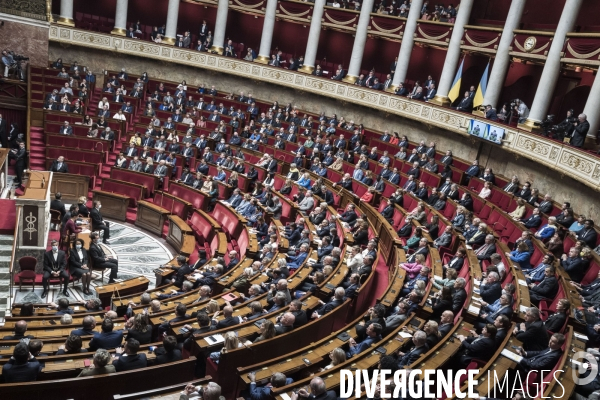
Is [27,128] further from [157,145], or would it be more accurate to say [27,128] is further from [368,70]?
[368,70]

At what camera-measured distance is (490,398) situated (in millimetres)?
4844

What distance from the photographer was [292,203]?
12.5m

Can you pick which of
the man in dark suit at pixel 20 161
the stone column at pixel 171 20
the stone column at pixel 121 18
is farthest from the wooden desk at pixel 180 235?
the stone column at pixel 121 18

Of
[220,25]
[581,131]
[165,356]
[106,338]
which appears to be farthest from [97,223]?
[220,25]

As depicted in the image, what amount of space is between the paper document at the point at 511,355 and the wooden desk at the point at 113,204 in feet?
32.1

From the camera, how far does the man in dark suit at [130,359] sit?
17.9 feet

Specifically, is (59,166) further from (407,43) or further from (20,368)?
(407,43)

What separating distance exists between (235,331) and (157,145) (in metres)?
10.1

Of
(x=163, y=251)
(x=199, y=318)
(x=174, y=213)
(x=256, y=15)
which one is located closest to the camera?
(x=199, y=318)

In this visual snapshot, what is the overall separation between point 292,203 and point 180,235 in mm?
2587

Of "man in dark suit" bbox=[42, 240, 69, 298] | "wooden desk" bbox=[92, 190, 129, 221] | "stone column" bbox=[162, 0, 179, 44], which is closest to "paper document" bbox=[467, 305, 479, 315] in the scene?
"man in dark suit" bbox=[42, 240, 69, 298]

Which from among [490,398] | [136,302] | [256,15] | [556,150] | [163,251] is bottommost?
[163,251]

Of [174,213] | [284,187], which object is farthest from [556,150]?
[174,213]

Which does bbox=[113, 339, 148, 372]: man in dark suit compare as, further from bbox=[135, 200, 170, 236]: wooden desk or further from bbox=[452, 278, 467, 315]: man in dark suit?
bbox=[135, 200, 170, 236]: wooden desk
